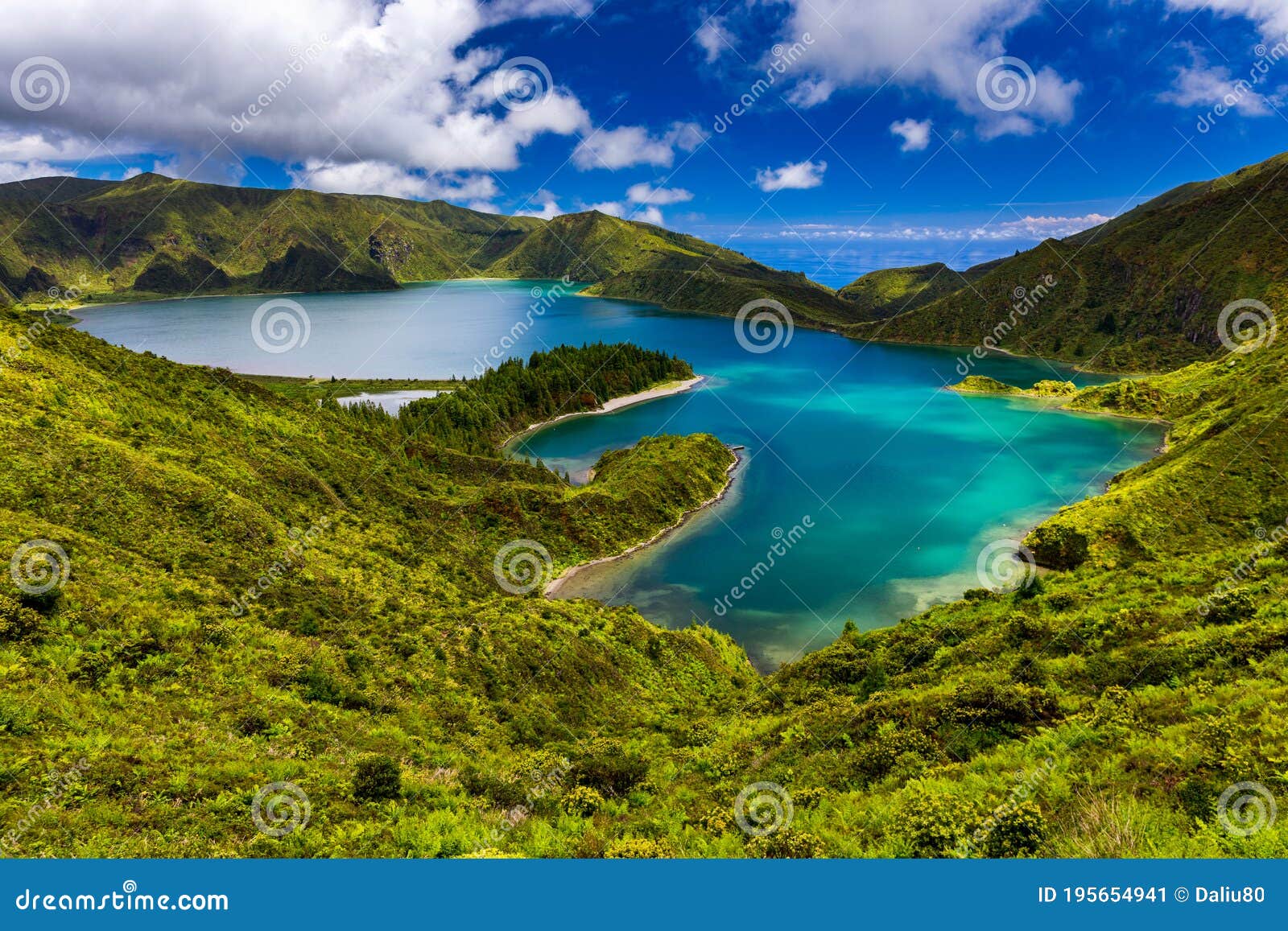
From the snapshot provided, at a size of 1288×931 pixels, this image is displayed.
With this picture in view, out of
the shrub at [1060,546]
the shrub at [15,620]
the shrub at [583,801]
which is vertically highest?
the shrub at [1060,546]

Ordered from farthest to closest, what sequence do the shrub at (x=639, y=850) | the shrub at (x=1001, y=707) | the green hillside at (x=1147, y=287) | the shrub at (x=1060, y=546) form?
1. the green hillside at (x=1147, y=287)
2. the shrub at (x=1060, y=546)
3. the shrub at (x=1001, y=707)
4. the shrub at (x=639, y=850)

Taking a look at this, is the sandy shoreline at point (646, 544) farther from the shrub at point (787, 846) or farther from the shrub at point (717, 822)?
the shrub at point (787, 846)

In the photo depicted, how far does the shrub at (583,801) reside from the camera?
14508mm

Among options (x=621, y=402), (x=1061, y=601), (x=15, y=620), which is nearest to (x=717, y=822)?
(x=15, y=620)

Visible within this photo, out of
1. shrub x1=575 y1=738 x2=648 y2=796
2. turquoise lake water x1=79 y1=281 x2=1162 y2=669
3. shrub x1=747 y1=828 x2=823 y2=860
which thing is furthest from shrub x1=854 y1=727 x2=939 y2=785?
turquoise lake water x1=79 y1=281 x2=1162 y2=669

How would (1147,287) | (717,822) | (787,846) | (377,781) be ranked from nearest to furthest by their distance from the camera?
1. (787,846)
2. (717,822)
3. (377,781)
4. (1147,287)

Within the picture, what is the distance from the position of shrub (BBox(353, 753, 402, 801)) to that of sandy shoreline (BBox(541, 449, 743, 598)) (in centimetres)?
2996

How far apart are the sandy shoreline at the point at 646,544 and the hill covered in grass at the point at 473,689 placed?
287 inches

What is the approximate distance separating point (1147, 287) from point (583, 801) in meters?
206

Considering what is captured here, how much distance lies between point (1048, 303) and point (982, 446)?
12352 centimetres

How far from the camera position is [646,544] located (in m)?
54.7

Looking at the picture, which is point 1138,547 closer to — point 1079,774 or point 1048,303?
point 1079,774

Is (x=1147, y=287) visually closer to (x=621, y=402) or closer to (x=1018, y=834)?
(x=621, y=402)

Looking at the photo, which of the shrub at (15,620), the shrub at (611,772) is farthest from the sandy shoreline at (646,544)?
the shrub at (15,620)
